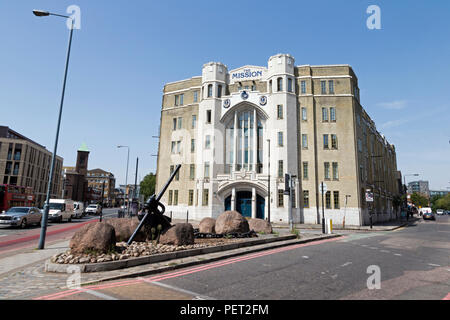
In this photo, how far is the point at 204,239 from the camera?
1248 centimetres

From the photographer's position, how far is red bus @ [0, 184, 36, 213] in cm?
2819

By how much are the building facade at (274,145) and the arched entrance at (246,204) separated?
13 cm

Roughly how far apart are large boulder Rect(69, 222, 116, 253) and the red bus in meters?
27.4

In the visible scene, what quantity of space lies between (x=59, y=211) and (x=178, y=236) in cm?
2466

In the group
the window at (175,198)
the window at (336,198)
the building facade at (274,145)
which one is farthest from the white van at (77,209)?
the window at (336,198)

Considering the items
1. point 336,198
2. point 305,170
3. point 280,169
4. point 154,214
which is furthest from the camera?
point 305,170

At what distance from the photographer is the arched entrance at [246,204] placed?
33.7 metres

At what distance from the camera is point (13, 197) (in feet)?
96.7

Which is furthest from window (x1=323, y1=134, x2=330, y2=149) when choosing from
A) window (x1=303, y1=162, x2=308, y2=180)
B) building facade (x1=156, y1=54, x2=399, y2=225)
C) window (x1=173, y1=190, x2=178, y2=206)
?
window (x1=173, y1=190, x2=178, y2=206)

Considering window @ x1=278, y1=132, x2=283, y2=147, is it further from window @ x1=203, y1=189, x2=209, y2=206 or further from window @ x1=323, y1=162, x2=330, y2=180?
window @ x1=203, y1=189, x2=209, y2=206

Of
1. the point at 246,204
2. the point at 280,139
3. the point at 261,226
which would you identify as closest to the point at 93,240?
the point at 261,226

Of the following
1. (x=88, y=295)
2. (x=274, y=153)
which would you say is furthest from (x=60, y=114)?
(x=274, y=153)

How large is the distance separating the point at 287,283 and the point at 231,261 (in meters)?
2.88

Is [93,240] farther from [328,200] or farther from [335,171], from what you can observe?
[335,171]
